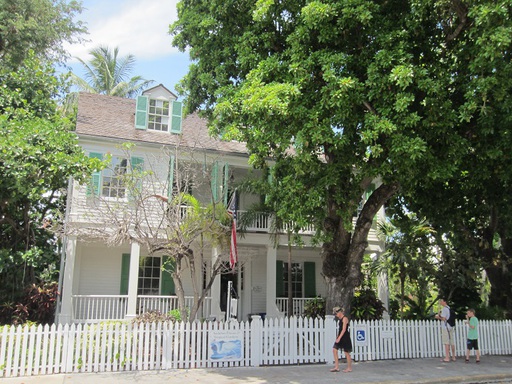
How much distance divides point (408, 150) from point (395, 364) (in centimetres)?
569

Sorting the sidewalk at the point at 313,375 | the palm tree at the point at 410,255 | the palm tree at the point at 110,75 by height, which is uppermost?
the palm tree at the point at 110,75

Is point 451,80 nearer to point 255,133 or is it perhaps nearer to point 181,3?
point 255,133

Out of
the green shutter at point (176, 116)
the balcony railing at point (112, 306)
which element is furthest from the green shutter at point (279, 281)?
the green shutter at point (176, 116)

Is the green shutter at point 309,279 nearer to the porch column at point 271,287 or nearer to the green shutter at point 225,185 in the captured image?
the porch column at point 271,287

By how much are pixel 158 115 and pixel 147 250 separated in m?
5.57

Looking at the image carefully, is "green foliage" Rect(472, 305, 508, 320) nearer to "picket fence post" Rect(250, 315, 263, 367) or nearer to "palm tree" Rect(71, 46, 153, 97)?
"picket fence post" Rect(250, 315, 263, 367)

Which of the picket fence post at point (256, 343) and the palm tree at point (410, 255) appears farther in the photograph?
the palm tree at point (410, 255)

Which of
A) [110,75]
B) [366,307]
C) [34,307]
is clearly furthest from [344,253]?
[110,75]

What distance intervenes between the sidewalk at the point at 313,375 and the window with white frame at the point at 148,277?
8.44m

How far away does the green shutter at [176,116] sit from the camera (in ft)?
60.8

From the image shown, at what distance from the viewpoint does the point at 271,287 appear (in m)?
17.2

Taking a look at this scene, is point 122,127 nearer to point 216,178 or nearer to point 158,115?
point 158,115

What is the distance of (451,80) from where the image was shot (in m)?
10.4

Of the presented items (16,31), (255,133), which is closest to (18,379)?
(255,133)
